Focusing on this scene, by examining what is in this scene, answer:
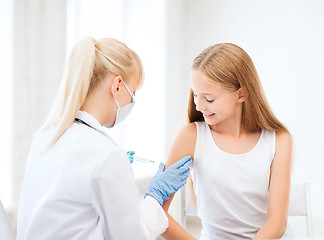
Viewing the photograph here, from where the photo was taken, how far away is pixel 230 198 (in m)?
1.36

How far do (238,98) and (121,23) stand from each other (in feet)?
5.14

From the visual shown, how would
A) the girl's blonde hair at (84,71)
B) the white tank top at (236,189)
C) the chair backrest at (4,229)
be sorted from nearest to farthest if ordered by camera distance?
1. the chair backrest at (4,229)
2. the girl's blonde hair at (84,71)
3. the white tank top at (236,189)

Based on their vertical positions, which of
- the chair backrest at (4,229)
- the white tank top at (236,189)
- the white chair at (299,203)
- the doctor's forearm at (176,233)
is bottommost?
the white chair at (299,203)

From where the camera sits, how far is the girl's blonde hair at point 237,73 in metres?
1.30

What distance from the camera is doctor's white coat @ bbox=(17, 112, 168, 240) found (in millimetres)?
905

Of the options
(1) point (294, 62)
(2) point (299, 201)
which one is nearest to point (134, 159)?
(2) point (299, 201)

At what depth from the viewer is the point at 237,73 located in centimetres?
131

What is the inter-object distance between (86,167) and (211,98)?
57 centimetres

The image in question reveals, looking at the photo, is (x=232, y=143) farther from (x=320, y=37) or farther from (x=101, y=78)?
(x=320, y=37)

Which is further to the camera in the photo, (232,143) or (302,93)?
(302,93)

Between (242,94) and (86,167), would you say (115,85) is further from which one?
(242,94)

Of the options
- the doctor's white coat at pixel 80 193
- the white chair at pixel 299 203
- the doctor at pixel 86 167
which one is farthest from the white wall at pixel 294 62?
the doctor's white coat at pixel 80 193

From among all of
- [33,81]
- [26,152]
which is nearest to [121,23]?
[33,81]

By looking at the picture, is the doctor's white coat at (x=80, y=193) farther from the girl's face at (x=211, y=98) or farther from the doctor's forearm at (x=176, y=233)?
the girl's face at (x=211, y=98)
